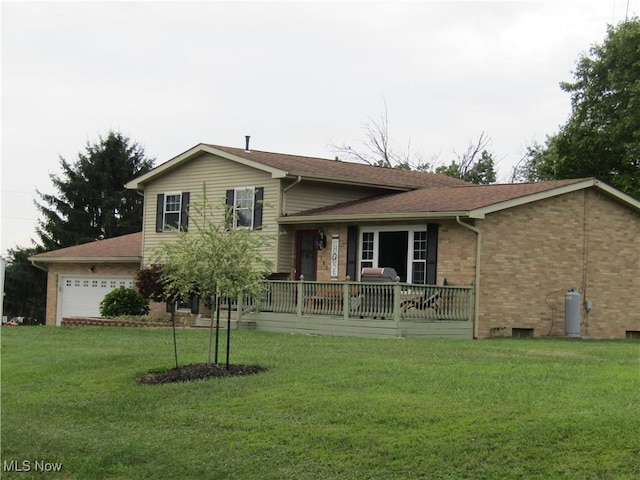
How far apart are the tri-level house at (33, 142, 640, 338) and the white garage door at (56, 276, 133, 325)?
5.69m

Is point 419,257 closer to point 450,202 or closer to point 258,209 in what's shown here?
point 450,202

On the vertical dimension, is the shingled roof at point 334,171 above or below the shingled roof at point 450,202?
above

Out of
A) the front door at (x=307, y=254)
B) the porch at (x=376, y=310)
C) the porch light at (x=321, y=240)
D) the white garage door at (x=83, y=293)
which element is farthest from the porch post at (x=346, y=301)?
the white garage door at (x=83, y=293)

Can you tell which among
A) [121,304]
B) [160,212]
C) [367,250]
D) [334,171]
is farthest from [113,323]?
[334,171]

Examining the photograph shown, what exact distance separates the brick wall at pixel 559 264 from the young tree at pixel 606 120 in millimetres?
12481

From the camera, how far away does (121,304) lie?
29531mm

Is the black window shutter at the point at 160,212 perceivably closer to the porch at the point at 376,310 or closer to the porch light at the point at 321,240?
the porch light at the point at 321,240

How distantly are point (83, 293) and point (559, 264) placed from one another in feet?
59.2

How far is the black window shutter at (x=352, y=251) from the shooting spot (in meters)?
25.7

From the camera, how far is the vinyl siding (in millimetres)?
27281

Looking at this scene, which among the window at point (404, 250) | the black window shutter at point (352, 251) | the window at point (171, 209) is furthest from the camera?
the window at point (171, 209)

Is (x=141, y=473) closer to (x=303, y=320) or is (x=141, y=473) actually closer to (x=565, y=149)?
(x=303, y=320)

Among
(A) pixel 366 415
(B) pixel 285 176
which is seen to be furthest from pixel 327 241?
(A) pixel 366 415

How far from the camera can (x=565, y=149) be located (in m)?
40.6
